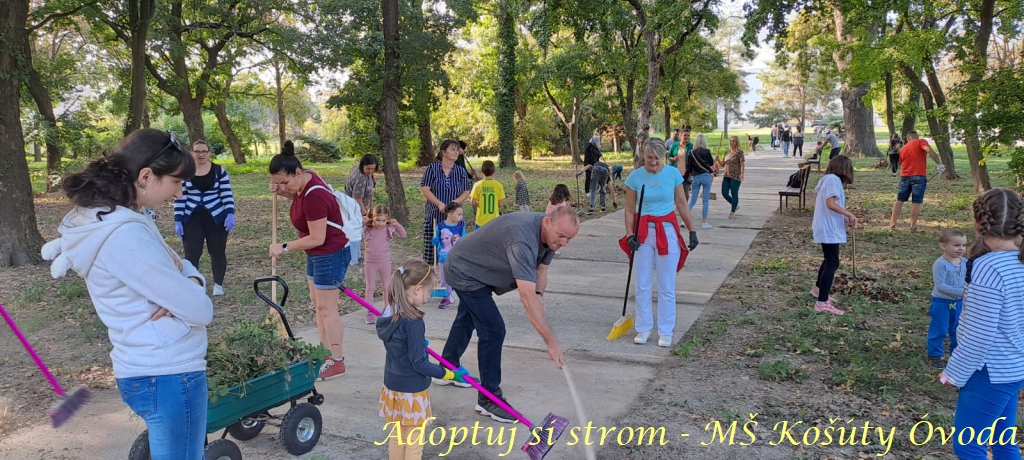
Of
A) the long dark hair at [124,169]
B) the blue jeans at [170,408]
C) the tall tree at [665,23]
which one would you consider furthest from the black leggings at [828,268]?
the tall tree at [665,23]

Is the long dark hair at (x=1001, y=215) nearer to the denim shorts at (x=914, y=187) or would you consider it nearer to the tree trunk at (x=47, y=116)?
the denim shorts at (x=914, y=187)

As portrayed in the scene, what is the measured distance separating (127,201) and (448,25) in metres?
11.9

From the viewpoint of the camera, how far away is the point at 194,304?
2191 millimetres

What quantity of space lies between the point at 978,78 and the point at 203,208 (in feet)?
36.4

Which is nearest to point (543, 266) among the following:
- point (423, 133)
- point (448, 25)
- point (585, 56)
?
point (448, 25)

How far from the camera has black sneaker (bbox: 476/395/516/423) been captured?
13.6 feet

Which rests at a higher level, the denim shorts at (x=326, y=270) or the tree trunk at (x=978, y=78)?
the tree trunk at (x=978, y=78)

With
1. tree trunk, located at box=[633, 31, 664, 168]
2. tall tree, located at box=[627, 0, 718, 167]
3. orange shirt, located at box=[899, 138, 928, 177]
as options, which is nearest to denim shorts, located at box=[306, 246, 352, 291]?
orange shirt, located at box=[899, 138, 928, 177]

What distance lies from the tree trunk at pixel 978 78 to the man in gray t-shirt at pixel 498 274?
26.0 ft

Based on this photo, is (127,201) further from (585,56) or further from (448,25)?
(585,56)

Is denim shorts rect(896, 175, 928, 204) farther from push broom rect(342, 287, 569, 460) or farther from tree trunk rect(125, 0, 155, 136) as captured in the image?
→ tree trunk rect(125, 0, 155, 136)

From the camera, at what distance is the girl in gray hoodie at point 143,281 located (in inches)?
82.5

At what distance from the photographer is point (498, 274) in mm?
3939

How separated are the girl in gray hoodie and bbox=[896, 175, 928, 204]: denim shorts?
11.3 metres
